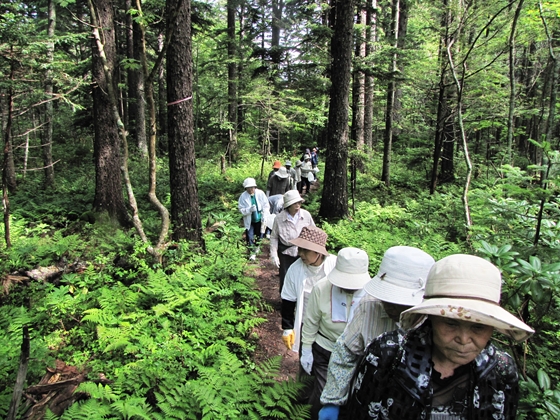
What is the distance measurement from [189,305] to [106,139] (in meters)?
6.19

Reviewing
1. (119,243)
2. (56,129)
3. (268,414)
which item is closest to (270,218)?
(119,243)

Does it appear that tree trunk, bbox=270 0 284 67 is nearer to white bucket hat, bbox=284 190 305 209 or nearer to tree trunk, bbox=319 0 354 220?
tree trunk, bbox=319 0 354 220

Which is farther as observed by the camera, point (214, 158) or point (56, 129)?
point (56, 129)

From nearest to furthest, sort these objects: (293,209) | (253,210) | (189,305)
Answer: (189,305) < (293,209) < (253,210)

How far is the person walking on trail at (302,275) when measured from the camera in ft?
11.8

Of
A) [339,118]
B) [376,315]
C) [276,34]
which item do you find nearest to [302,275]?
[376,315]

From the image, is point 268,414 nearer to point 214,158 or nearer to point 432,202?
point 432,202

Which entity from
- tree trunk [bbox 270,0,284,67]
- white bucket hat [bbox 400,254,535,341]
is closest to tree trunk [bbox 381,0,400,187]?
tree trunk [bbox 270,0,284,67]

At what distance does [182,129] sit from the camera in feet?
22.4

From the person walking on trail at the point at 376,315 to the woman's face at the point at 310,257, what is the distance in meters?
1.45

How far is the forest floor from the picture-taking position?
4789 millimetres

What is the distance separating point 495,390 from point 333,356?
89 cm

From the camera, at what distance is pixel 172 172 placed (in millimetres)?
7008

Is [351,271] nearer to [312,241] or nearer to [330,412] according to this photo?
[312,241]
